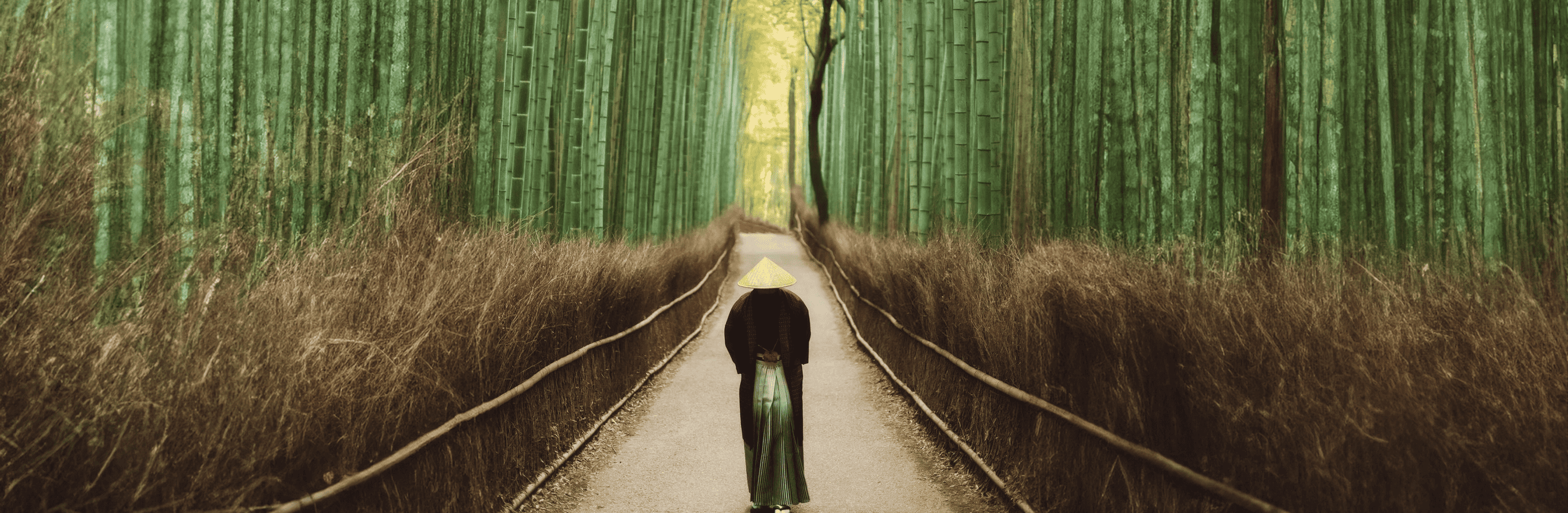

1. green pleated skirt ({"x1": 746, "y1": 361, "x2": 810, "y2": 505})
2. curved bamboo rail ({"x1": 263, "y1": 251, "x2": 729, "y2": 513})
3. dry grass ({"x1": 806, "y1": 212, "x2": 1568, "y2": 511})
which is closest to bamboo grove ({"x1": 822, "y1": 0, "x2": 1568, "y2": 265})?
dry grass ({"x1": 806, "y1": 212, "x2": 1568, "y2": 511})

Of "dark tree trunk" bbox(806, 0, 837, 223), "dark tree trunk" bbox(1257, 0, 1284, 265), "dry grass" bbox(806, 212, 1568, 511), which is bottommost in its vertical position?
"dry grass" bbox(806, 212, 1568, 511)

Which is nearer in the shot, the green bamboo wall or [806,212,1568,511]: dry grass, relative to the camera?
[806,212,1568,511]: dry grass

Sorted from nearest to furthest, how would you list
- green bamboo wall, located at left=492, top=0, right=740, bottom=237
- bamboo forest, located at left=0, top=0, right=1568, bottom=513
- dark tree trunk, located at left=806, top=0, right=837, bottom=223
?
bamboo forest, located at left=0, top=0, right=1568, bottom=513 < green bamboo wall, located at left=492, top=0, right=740, bottom=237 < dark tree trunk, located at left=806, top=0, right=837, bottom=223

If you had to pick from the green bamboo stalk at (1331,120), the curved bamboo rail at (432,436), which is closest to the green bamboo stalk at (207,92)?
the curved bamboo rail at (432,436)

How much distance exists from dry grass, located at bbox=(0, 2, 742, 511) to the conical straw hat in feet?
3.75

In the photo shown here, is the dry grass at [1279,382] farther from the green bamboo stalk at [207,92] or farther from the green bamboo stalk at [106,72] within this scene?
the green bamboo stalk at [106,72]

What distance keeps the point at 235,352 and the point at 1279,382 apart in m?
2.82

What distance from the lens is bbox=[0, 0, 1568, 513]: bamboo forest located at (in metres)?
2.46

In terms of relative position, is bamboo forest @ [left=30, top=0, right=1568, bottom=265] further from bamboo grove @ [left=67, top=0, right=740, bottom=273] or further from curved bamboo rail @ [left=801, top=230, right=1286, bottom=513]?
curved bamboo rail @ [left=801, top=230, right=1286, bottom=513]

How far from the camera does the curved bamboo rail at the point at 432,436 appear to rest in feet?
9.11

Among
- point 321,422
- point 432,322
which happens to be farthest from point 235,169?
point 321,422

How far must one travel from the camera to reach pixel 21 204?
2.45 meters

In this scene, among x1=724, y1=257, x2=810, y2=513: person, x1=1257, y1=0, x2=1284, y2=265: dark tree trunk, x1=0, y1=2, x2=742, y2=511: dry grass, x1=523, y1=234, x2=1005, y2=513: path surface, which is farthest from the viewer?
x1=1257, y1=0, x2=1284, y2=265: dark tree trunk

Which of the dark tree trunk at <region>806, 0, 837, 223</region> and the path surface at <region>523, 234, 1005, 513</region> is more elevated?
the dark tree trunk at <region>806, 0, 837, 223</region>
